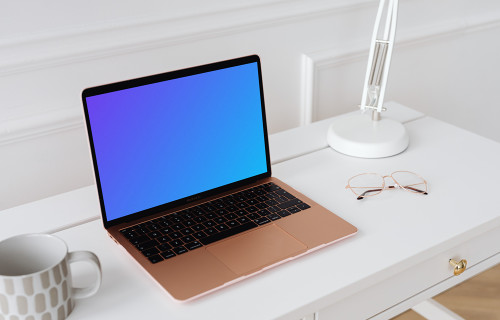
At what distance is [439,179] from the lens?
1111 millimetres

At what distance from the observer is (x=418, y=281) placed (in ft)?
3.20

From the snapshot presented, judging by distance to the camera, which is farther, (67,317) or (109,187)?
(109,187)

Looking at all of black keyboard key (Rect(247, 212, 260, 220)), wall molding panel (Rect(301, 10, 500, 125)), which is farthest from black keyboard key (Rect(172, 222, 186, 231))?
wall molding panel (Rect(301, 10, 500, 125))

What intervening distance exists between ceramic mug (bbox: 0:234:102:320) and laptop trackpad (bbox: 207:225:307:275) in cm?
19

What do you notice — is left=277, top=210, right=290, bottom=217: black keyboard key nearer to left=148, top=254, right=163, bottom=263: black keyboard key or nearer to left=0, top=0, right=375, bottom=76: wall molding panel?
left=148, top=254, right=163, bottom=263: black keyboard key

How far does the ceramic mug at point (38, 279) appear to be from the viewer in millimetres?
736

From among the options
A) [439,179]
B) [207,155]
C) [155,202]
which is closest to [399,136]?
[439,179]

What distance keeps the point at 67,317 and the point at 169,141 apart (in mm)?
334

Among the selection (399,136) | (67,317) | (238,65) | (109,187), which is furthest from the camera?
(399,136)

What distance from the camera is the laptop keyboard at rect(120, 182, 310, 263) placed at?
0.91 metres

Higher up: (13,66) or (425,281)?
(13,66)

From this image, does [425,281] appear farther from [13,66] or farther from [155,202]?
[13,66]

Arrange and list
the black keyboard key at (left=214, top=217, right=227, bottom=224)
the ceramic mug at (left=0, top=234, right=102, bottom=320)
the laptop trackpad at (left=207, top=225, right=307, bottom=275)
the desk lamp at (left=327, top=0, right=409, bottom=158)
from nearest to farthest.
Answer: the ceramic mug at (left=0, top=234, right=102, bottom=320), the laptop trackpad at (left=207, top=225, right=307, bottom=275), the black keyboard key at (left=214, top=217, right=227, bottom=224), the desk lamp at (left=327, top=0, right=409, bottom=158)

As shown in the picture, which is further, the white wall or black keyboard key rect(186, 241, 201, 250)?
the white wall
